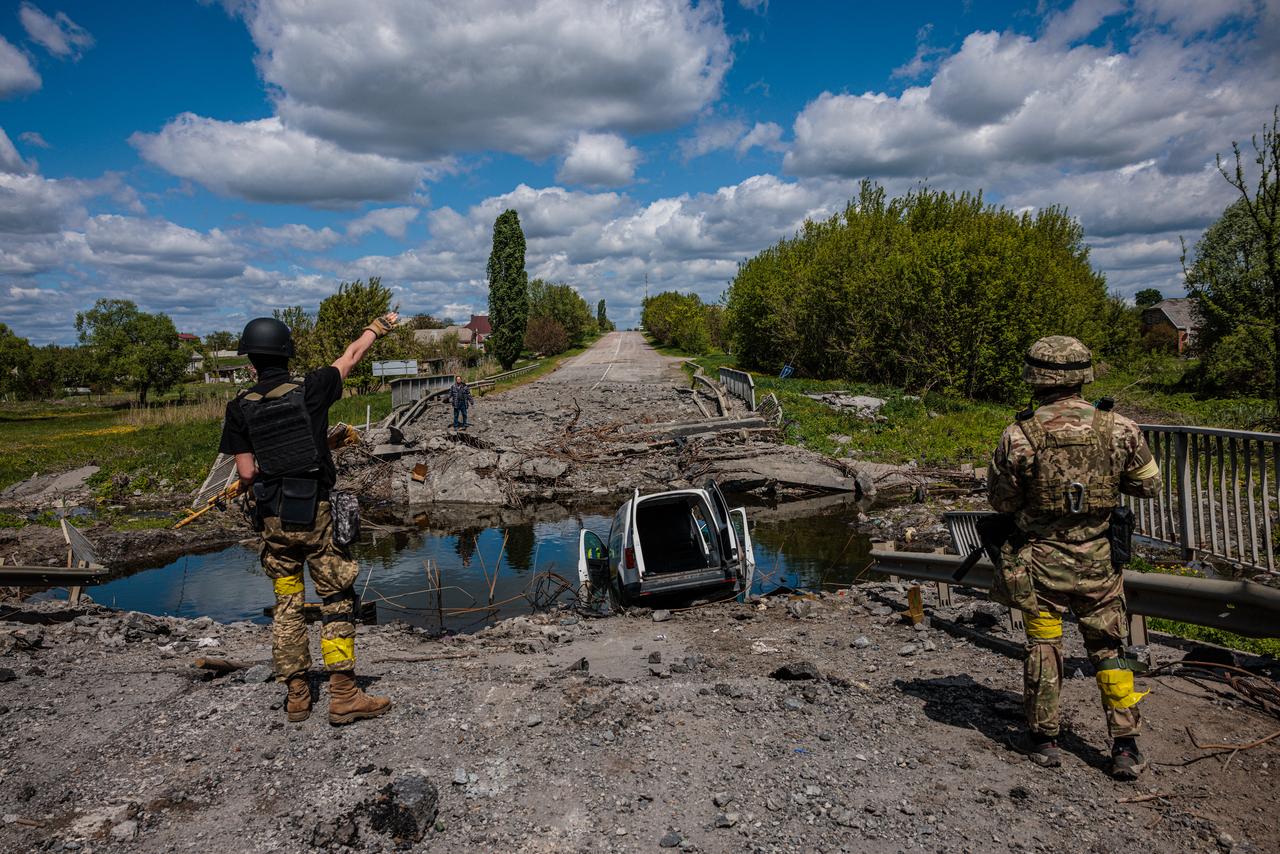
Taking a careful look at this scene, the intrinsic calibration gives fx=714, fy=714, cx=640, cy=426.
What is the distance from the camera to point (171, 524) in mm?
14047

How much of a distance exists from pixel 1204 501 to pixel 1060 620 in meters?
4.12

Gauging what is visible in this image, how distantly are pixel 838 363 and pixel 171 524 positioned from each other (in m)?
26.5

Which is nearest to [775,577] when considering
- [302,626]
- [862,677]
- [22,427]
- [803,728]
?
[862,677]

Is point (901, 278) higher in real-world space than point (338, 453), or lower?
higher

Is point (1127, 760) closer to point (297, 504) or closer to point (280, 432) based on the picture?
point (297, 504)

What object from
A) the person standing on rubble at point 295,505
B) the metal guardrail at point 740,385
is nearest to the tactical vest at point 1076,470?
the person standing on rubble at point 295,505

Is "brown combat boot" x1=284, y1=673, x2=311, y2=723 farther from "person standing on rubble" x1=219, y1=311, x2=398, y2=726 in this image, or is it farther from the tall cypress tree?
the tall cypress tree

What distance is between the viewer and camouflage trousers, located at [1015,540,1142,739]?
11.4 ft

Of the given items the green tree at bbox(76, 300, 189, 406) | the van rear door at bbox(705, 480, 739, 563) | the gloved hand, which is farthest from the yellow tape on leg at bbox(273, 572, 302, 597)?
the green tree at bbox(76, 300, 189, 406)

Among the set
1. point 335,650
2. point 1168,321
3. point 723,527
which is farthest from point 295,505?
point 1168,321

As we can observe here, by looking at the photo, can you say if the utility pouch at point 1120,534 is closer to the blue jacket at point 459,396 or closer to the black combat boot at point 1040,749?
the black combat boot at point 1040,749

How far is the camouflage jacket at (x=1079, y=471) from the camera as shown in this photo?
349cm

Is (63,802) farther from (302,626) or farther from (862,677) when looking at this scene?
(862,677)

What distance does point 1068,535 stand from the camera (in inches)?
140
